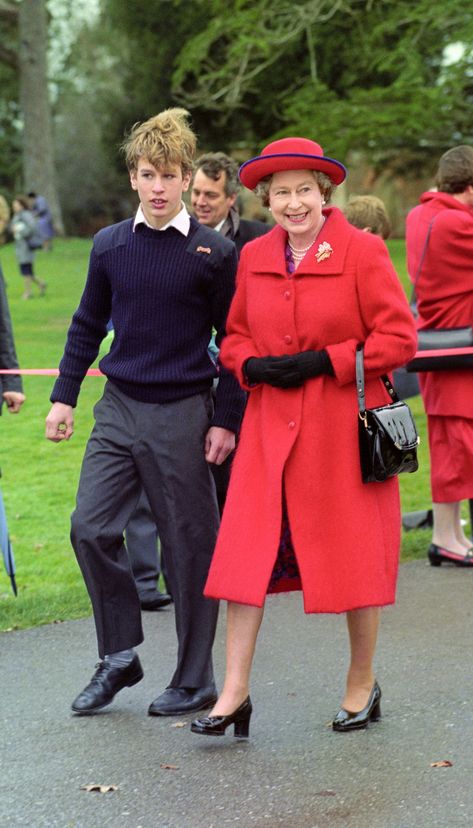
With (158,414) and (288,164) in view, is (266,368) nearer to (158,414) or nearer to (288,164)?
(158,414)

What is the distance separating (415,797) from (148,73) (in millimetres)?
32156

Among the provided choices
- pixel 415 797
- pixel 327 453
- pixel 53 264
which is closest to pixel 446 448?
pixel 327 453

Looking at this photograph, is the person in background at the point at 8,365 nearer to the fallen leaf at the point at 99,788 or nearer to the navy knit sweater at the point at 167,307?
the navy knit sweater at the point at 167,307

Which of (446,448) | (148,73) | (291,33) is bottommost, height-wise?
(446,448)

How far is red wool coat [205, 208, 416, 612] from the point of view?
174 inches

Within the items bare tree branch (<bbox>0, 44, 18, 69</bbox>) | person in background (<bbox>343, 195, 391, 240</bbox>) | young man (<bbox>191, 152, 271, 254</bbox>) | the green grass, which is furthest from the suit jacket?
bare tree branch (<bbox>0, 44, 18, 69</bbox>)

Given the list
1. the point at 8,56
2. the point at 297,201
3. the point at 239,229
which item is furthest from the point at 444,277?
the point at 8,56

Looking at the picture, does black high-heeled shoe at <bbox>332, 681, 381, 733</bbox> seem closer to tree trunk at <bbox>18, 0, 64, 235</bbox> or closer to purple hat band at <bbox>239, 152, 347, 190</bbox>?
purple hat band at <bbox>239, 152, 347, 190</bbox>

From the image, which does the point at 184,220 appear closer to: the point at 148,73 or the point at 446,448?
the point at 446,448

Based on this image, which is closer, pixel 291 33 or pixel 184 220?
pixel 184 220

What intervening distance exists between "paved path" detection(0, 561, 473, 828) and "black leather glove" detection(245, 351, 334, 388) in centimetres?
114

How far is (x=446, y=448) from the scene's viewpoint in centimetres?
727

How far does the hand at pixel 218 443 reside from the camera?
476cm

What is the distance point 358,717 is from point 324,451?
2.90 ft
